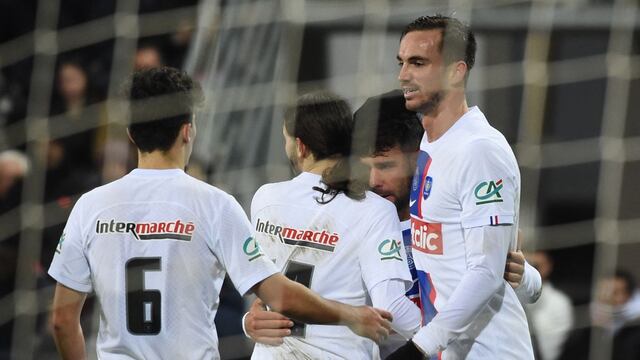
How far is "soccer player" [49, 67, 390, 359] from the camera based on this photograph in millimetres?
3449

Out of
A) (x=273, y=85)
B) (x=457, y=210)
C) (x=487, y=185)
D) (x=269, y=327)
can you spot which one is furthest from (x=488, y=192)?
(x=273, y=85)

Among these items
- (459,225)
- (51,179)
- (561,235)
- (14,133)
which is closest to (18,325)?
(51,179)

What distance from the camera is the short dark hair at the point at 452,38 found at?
3.68 m

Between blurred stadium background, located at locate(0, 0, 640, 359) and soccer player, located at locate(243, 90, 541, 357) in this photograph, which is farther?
blurred stadium background, located at locate(0, 0, 640, 359)

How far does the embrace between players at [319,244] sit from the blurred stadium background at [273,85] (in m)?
1.33

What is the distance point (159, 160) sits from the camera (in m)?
3.53

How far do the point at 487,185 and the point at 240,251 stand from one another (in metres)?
0.68

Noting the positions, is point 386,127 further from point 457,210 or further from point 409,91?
point 457,210

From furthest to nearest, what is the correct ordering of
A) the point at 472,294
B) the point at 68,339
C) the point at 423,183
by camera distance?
the point at 423,183 → the point at 68,339 → the point at 472,294

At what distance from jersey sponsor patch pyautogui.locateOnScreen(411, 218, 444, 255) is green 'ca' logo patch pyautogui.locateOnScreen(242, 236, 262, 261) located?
0.47 metres

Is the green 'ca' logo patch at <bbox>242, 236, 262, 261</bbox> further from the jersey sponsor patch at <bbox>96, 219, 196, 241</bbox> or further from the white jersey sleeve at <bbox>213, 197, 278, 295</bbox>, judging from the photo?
the jersey sponsor patch at <bbox>96, 219, 196, 241</bbox>

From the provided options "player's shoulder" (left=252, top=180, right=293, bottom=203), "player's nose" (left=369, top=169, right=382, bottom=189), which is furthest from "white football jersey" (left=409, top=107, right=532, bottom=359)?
"player's shoulder" (left=252, top=180, right=293, bottom=203)

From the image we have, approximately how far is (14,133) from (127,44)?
870 millimetres

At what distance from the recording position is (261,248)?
3576 mm
